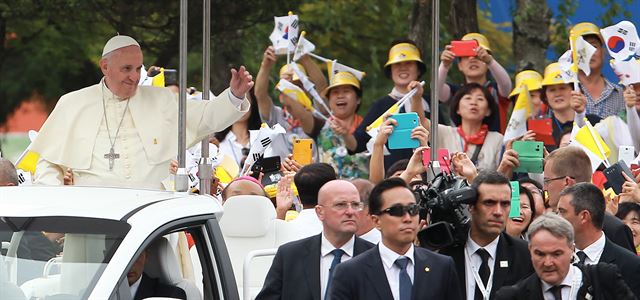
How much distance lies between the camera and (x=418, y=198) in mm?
8633

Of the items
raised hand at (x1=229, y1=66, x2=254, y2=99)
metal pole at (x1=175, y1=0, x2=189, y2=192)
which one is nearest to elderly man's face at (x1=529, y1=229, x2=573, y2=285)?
metal pole at (x1=175, y1=0, x2=189, y2=192)

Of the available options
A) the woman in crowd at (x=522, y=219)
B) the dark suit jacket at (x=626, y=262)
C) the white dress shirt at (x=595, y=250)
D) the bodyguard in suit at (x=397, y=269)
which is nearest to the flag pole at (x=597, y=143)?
the woman in crowd at (x=522, y=219)

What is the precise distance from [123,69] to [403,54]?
395 cm

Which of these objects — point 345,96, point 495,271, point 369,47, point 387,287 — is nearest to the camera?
point 387,287

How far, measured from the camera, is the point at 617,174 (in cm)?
987

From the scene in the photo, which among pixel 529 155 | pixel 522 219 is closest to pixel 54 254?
pixel 522 219

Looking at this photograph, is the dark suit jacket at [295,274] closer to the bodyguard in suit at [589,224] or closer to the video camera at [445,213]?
the video camera at [445,213]

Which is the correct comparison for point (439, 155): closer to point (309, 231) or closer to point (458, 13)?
point (309, 231)

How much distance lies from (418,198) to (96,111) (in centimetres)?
219

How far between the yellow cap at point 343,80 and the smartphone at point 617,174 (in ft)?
11.5

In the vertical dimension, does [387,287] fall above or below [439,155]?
below

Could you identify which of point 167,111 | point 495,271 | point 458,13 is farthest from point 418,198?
point 458,13

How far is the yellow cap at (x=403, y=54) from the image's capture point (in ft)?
41.8

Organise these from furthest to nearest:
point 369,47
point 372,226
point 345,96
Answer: point 369,47
point 345,96
point 372,226
